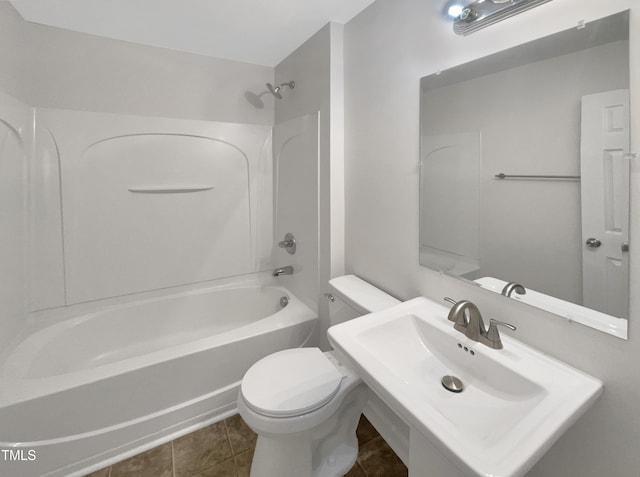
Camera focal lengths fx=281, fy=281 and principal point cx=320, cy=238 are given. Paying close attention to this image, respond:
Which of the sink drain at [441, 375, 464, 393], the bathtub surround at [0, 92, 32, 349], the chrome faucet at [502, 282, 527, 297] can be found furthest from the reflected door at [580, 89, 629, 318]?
the bathtub surround at [0, 92, 32, 349]

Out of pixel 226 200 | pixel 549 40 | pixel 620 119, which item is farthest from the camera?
pixel 226 200

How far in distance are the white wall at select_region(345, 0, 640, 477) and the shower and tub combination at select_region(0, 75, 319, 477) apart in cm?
44

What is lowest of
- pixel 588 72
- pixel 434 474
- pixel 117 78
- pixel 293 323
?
pixel 434 474

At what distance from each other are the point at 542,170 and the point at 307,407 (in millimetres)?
1171

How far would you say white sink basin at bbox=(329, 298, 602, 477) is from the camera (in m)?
0.57

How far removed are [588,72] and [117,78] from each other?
248cm

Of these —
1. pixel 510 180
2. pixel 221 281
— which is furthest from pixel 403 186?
pixel 221 281

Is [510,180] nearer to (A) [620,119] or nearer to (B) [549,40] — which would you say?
(A) [620,119]

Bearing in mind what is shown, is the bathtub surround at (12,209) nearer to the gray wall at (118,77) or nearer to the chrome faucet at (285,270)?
Answer: the gray wall at (118,77)

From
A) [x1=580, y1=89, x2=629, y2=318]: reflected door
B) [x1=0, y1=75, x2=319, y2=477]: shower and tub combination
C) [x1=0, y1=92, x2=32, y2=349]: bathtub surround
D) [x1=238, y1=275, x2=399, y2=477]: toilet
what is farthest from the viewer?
[x1=0, y1=92, x2=32, y2=349]: bathtub surround

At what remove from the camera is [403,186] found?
54.2 inches

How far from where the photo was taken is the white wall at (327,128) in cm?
169

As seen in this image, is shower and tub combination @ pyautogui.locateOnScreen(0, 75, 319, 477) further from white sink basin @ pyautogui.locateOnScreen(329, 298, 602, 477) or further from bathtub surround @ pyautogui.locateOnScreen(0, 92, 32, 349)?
white sink basin @ pyautogui.locateOnScreen(329, 298, 602, 477)

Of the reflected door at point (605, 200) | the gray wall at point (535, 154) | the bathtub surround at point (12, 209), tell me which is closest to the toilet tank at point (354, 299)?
the gray wall at point (535, 154)
